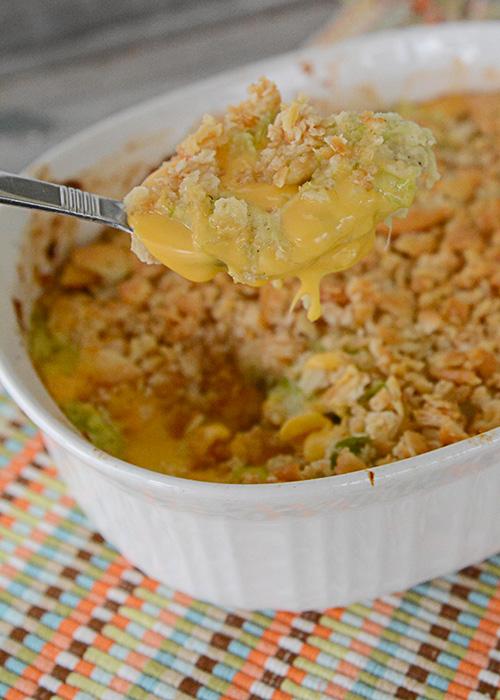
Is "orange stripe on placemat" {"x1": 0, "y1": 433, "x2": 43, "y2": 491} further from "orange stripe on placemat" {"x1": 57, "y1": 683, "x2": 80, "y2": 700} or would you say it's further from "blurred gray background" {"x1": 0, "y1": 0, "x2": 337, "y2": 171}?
"blurred gray background" {"x1": 0, "y1": 0, "x2": 337, "y2": 171}

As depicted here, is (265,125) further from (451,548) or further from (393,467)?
(451,548)

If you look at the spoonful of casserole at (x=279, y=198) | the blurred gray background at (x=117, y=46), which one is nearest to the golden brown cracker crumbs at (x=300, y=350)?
the spoonful of casserole at (x=279, y=198)

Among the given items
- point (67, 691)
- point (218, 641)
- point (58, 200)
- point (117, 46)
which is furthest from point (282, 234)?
point (117, 46)

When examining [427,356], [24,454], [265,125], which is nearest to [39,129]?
[24,454]

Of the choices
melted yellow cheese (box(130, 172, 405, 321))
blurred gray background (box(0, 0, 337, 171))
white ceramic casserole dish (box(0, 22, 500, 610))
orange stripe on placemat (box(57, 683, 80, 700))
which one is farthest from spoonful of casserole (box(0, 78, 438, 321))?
blurred gray background (box(0, 0, 337, 171))

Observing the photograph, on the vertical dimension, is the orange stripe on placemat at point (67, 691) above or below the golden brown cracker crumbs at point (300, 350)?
below

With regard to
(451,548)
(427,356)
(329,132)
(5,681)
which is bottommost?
(5,681)

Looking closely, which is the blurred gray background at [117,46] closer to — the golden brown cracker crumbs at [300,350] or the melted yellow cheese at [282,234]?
the golden brown cracker crumbs at [300,350]
